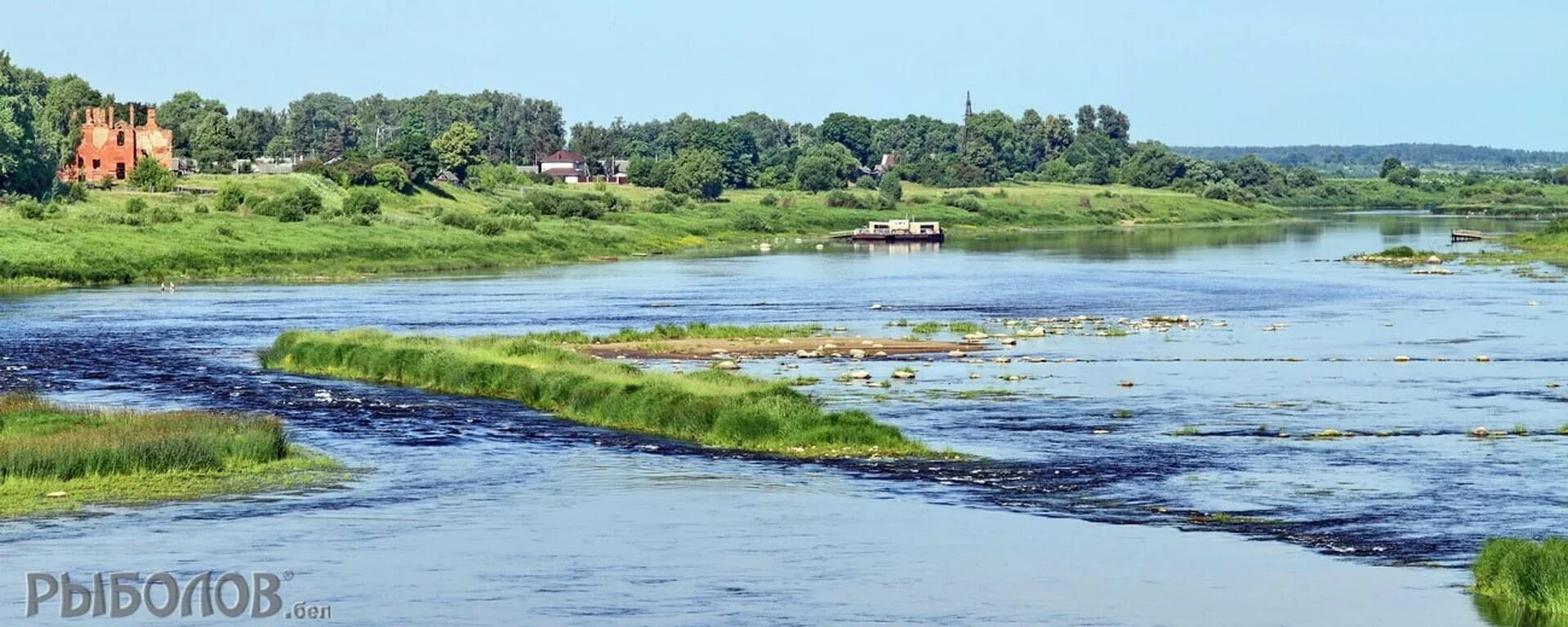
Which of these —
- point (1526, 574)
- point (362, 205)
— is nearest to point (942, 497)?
point (1526, 574)

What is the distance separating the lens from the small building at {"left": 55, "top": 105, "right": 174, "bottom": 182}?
177 m

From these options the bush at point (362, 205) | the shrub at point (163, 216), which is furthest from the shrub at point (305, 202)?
the shrub at point (163, 216)

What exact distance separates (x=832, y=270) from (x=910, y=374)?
3024 inches

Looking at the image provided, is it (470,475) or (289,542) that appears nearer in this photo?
(289,542)

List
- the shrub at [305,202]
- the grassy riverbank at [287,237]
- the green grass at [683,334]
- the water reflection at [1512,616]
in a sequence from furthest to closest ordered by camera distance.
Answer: the shrub at [305,202], the grassy riverbank at [287,237], the green grass at [683,334], the water reflection at [1512,616]

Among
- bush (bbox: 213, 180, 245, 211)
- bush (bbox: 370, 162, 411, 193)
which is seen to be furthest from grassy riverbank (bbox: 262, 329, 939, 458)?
bush (bbox: 370, 162, 411, 193)

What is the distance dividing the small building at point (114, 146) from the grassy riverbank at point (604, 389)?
109 m

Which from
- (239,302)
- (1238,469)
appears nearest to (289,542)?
(1238,469)

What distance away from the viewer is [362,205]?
6604 inches

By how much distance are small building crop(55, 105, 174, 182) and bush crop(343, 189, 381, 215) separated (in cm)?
1829

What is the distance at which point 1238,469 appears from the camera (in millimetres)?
48312

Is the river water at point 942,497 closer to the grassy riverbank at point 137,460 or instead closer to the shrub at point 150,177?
the grassy riverbank at point 137,460

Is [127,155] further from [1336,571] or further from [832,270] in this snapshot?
[1336,571]

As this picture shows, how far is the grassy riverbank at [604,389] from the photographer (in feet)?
169
